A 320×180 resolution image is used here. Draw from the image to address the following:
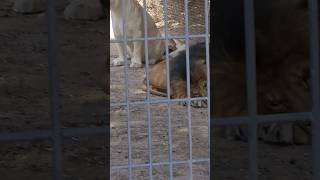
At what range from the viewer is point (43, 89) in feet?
4.18

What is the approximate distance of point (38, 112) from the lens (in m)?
1.28

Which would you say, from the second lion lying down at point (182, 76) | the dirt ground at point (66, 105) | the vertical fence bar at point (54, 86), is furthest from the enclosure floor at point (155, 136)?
the vertical fence bar at point (54, 86)

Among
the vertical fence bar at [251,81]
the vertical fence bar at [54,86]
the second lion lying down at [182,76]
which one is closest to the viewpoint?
the vertical fence bar at [54,86]

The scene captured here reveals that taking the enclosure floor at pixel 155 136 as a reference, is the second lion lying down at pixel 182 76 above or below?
above

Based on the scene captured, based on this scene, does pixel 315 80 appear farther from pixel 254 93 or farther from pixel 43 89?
pixel 43 89

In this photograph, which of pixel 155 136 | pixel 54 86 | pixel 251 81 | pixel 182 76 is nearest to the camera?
pixel 54 86

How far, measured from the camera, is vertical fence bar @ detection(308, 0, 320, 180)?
136 cm

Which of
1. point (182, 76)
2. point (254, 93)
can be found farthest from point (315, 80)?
point (182, 76)

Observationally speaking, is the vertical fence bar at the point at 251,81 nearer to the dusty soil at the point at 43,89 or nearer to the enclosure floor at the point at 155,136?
the dusty soil at the point at 43,89

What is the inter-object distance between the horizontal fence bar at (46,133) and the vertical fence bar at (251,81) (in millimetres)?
263

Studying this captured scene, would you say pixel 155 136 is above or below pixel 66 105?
below

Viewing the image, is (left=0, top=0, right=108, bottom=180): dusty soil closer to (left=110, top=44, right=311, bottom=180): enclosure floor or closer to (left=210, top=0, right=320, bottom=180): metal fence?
(left=210, top=0, right=320, bottom=180): metal fence

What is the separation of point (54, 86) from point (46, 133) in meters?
0.08

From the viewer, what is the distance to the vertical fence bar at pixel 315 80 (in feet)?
4.47
